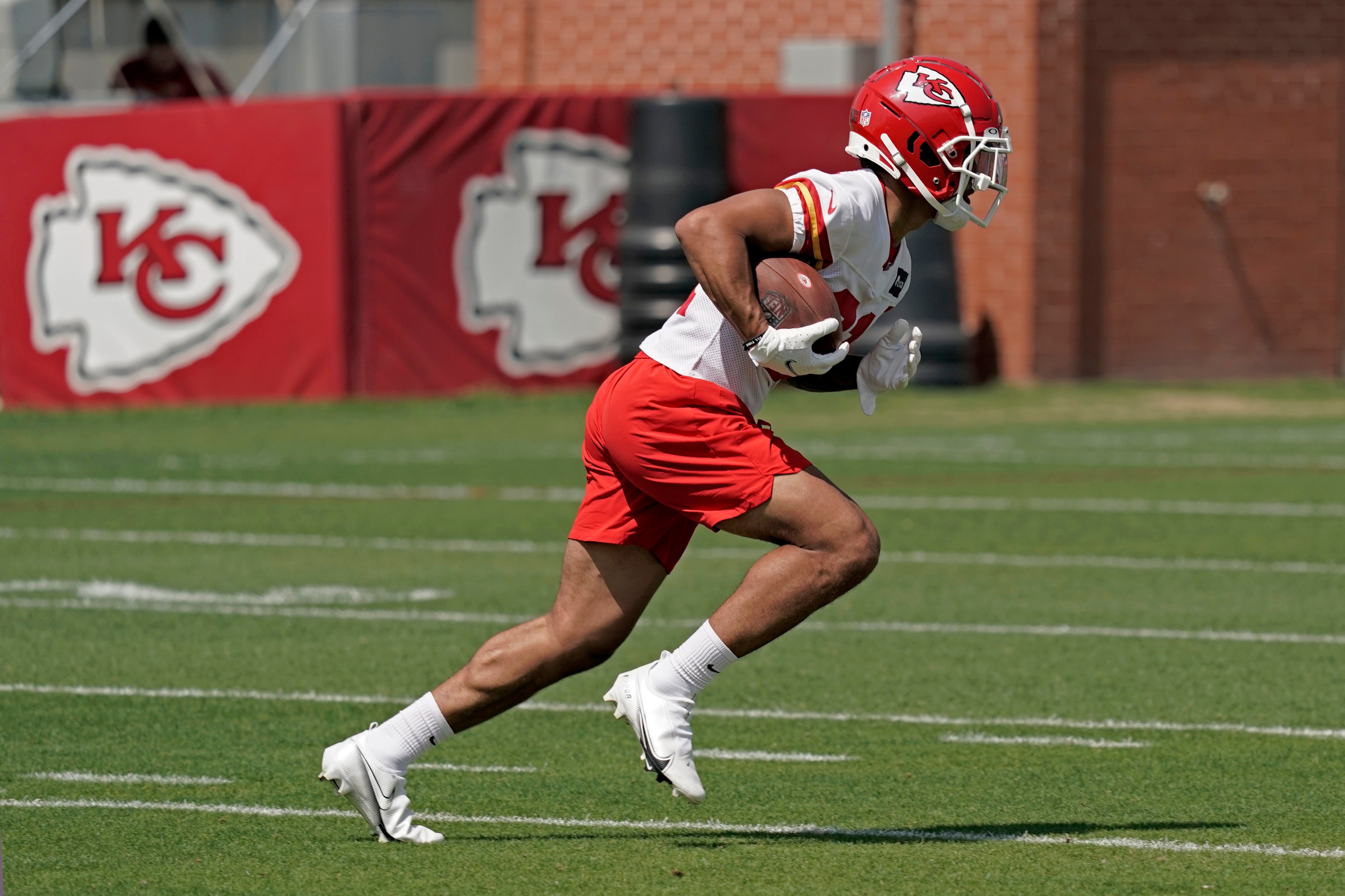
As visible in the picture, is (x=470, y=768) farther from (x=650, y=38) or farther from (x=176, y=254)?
(x=650, y=38)

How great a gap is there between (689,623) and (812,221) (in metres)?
4.56

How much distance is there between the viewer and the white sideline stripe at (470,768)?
694 cm

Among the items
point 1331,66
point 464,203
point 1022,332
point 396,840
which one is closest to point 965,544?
point 396,840

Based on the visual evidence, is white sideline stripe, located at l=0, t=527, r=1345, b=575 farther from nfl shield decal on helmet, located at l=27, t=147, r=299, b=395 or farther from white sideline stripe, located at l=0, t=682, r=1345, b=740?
nfl shield decal on helmet, located at l=27, t=147, r=299, b=395

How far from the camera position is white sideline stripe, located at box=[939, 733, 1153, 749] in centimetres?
727

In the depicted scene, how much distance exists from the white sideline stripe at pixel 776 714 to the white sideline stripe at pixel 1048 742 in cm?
19

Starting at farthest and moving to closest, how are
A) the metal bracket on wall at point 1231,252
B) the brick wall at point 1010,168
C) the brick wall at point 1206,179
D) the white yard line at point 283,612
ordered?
the metal bracket on wall at point 1231,252 → the brick wall at point 1206,179 → the brick wall at point 1010,168 → the white yard line at point 283,612

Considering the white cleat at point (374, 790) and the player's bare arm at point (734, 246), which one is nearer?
the player's bare arm at point (734, 246)

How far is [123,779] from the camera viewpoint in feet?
22.2

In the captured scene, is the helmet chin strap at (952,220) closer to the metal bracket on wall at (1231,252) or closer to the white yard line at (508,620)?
the white yard line at (508,620)

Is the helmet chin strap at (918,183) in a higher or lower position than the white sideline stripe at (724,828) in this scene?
higher

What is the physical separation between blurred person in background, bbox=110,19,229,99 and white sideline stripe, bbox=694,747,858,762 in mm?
19423

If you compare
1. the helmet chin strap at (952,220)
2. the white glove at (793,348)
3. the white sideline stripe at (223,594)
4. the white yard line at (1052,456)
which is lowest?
the white yard line at (1052,456)

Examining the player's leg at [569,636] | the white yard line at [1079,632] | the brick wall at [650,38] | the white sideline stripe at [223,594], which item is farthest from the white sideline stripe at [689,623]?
the brick wall at [650,38]
